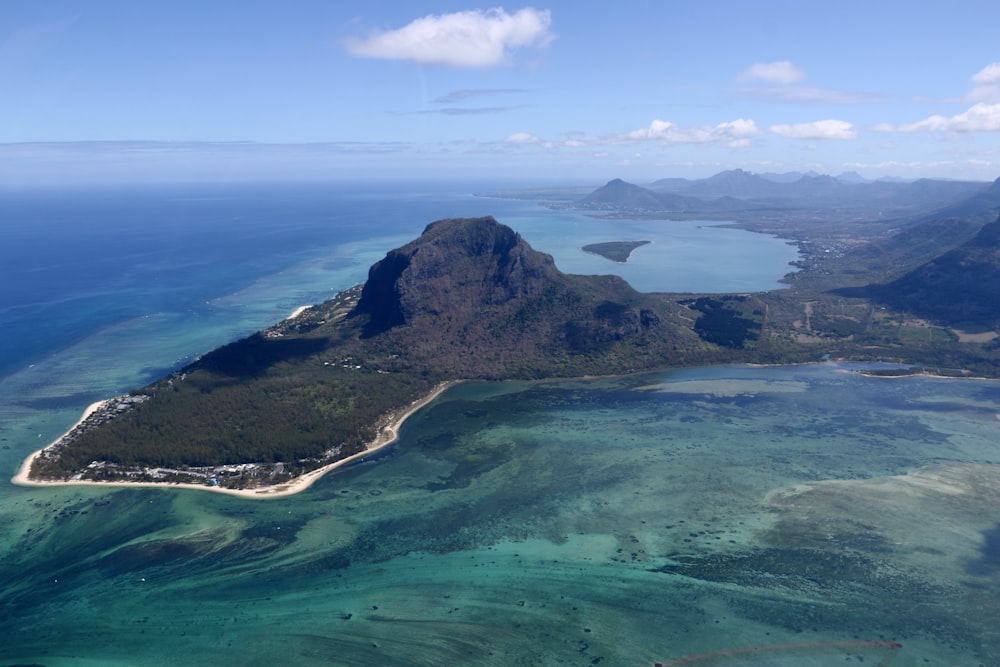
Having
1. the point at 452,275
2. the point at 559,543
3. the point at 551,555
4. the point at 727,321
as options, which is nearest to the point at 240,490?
the point at 551,555

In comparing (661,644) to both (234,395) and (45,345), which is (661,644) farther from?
(45,345)

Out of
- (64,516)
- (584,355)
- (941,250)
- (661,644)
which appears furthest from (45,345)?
(941,250)

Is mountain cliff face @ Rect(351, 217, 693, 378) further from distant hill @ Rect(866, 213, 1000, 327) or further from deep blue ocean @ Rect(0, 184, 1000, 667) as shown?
distant hill @ Rect(866, 213, 1000, 327)

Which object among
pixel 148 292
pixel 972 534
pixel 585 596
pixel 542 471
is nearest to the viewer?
pixel 585 596

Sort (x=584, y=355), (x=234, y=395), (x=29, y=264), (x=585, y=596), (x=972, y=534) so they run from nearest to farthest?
(x=585, y=596) < (x=972, y=534) < (x=234, y=395) < (x=584, y=355) < (x=29, y=264)

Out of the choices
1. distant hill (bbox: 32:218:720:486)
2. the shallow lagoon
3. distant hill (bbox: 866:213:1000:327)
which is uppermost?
distant hill (bbox: 866:213:1000:327)

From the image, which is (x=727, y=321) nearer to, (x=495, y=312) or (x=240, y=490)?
(x=495, y=312)

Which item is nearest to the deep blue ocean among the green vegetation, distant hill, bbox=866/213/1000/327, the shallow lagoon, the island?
the shallow lagoon
